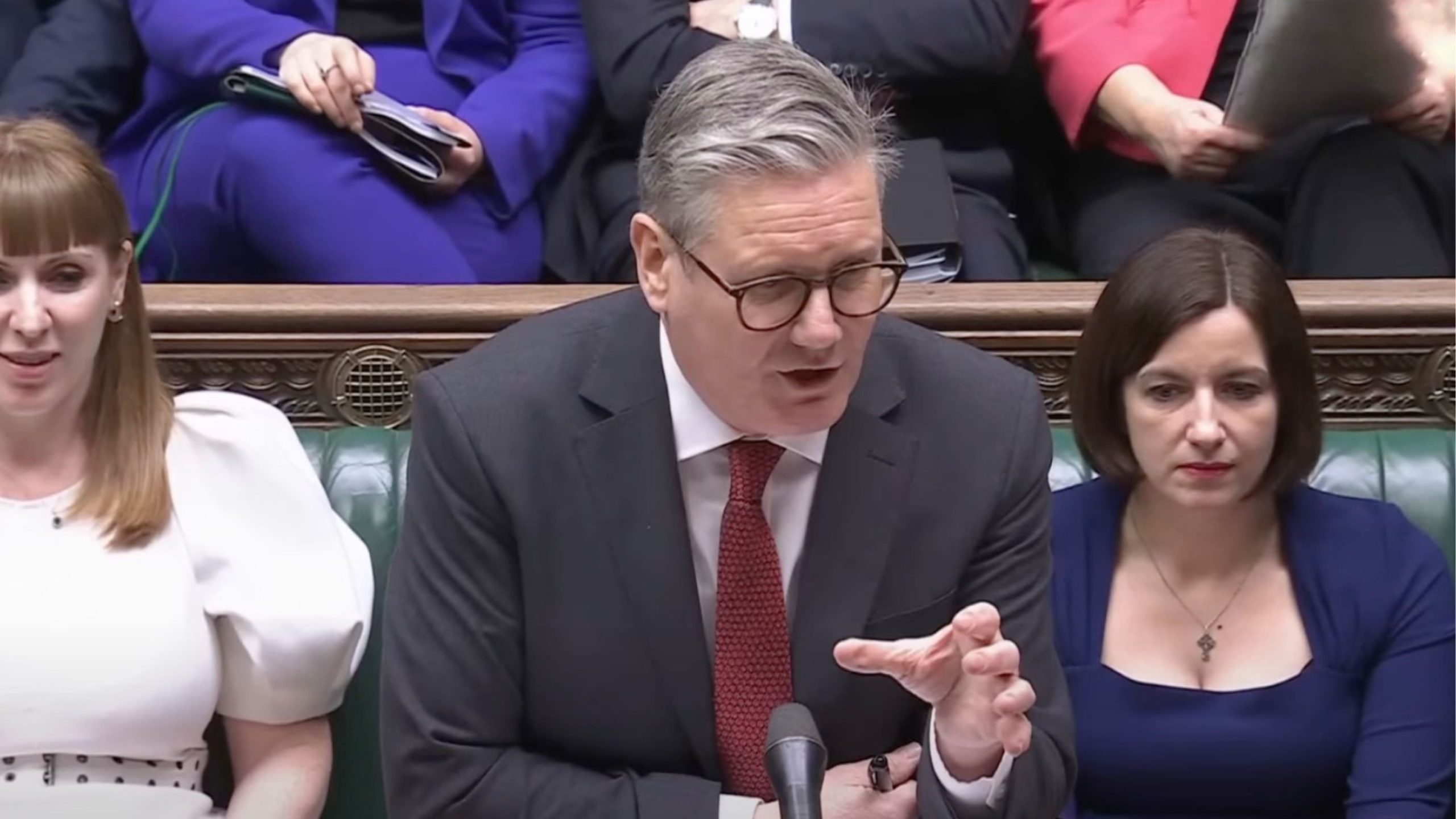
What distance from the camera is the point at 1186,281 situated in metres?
1.79

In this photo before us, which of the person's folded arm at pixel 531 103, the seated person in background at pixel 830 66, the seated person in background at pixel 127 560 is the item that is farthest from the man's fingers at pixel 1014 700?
the person's folded arm at pixel 531 103

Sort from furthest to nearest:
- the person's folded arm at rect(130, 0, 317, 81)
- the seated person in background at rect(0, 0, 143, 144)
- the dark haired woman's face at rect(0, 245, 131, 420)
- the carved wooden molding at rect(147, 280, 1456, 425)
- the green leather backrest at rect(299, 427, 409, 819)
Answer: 1. the seated person in background at rect(0, 0, 143, 144)
2. the person's folded arm at rect(130, 0, 317, 81)
3. the carved wooden molding at rect(147, 280, 1456, 425)
4. the green leather backrest at rect(299, 427, 409, 819)
5. the dark haired woman's face at rect(0, 245, 131, 420)

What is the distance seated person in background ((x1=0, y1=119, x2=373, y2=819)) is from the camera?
1.68 meters

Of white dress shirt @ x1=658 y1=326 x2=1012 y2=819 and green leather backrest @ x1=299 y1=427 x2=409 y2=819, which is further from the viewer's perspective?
green leather backrest @ x1=299 y1=427 x2=409 y2=819

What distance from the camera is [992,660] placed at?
1260 mm

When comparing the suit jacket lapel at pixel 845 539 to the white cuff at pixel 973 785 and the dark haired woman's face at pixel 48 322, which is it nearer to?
the white cuff at pixel 973 785

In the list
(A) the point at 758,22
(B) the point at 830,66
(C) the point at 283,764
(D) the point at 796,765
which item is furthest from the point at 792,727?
(A) the point at 758,22

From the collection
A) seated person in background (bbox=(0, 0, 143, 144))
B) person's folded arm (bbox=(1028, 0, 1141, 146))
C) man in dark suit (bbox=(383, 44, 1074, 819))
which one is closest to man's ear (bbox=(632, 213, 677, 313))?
man in dark suit (bbox=(383, 44, 1074, 819))

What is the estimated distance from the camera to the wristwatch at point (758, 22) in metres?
2.25

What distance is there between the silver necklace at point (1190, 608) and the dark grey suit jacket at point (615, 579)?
0.35 m

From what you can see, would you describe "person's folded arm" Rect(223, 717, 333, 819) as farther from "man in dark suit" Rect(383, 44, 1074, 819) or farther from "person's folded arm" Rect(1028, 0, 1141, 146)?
"person's folded arm" Rect(1028, 0, 1141, 146)

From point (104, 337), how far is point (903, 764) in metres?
0.77

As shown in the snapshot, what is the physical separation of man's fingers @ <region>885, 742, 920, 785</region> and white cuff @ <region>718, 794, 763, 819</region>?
94 millimetres

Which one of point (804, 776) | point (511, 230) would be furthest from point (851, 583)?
point (511, 230)
